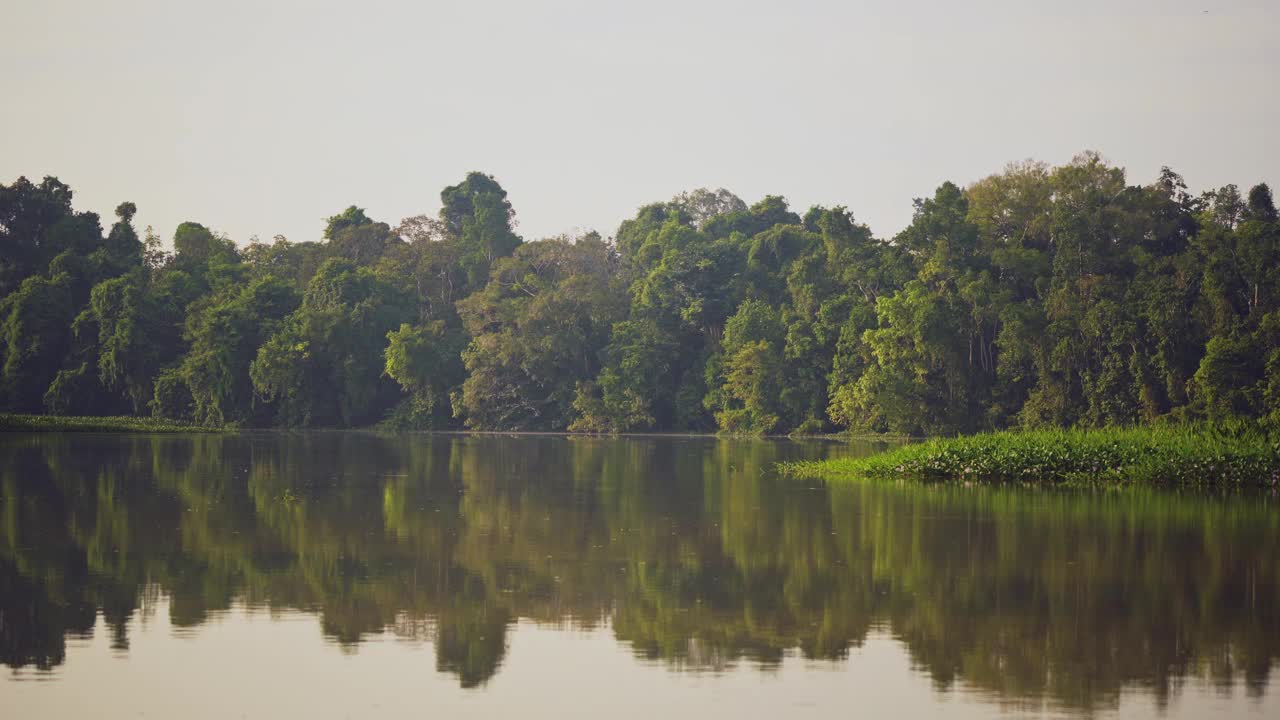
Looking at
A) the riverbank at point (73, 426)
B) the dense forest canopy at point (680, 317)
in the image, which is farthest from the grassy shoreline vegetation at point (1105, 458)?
the riverbank at point (73, 426)

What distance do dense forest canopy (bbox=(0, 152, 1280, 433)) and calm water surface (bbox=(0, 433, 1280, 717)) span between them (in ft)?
82.1

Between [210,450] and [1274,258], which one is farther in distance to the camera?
[1274,258]

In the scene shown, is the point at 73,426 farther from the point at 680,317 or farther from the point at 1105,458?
the point at 1105,458

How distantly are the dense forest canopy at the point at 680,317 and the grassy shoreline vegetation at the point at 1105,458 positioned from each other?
→ 1720 centimetres

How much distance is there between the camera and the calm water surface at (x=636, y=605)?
29.5 feet

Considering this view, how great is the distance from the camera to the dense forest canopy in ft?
151

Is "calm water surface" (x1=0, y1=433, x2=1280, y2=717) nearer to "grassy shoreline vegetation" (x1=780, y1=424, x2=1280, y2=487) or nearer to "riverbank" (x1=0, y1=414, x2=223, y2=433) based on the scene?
"grassy shoreline vegetation" (x1=780, y1=424, x2=1280, y2=487)

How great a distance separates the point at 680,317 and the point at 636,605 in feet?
168

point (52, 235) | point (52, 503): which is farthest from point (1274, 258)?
point (52, 235)

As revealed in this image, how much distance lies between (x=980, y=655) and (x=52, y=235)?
66.2 meters

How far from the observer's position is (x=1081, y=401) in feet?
156

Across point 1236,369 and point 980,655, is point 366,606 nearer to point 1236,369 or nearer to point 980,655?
point 980,655

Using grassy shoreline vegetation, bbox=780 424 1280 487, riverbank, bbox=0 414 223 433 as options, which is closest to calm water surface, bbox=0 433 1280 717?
grassy shoreline vegetation, bbox=780 424 1280 487

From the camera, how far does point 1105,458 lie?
25094 millimetres
